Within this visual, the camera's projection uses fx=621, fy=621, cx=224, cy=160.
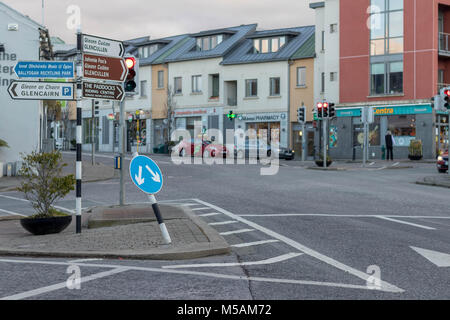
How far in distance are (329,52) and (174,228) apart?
1473 inches

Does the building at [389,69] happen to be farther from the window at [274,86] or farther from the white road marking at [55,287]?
the white road marking at [55,287]

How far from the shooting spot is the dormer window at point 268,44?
51250mm

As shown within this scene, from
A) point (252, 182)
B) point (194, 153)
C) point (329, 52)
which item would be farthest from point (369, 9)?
point (252, 182)

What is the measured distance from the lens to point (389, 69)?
139 feet

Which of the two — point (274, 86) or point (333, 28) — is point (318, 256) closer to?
point (333, 28)

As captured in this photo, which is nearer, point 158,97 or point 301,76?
point 301,76

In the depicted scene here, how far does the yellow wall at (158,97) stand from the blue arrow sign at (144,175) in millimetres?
47917

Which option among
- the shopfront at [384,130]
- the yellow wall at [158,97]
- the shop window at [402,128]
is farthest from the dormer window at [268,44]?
the shop window at [402,128]

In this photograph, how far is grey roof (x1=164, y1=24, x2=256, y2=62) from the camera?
53625mm

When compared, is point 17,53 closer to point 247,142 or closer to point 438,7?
point 247,142

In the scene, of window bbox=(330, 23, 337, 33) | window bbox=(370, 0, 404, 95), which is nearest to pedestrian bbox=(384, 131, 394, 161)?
window bbox=(370, 0, 404, 95)

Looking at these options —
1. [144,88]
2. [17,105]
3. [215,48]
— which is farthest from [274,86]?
[17,105]

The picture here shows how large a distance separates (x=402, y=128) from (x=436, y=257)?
1374 inches
